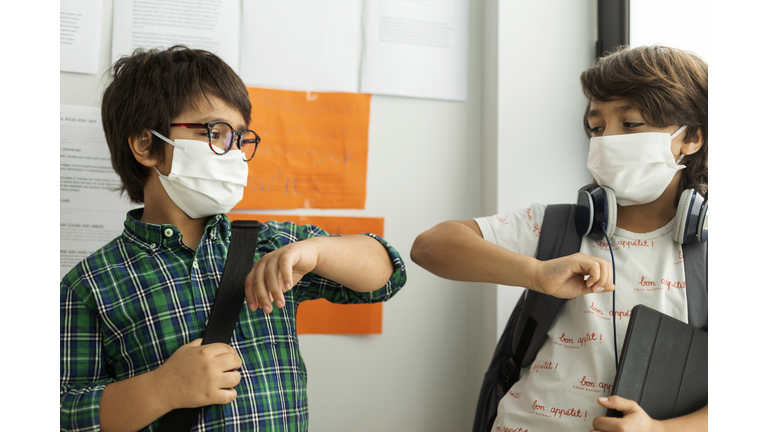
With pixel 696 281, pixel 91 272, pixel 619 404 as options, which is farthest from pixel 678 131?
pixel 91 272

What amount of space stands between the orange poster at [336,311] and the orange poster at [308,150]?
0.14 ft

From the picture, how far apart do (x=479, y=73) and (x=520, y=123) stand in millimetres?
244

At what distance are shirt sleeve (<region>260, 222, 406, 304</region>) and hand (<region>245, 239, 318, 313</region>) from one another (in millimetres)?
164

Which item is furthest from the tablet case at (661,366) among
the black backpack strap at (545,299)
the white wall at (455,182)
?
the white wall at (455,182)

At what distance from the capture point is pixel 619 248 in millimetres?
988

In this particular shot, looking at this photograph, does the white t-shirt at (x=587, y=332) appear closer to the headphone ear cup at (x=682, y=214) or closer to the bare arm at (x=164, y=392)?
the headphone ear cup at (x=682, y=214)

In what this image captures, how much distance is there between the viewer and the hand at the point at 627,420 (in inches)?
30.9

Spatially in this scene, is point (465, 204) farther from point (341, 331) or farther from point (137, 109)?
point (137, 109)

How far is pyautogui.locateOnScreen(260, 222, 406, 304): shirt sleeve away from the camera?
3.14 feet

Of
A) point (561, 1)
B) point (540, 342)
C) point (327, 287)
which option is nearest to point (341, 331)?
point (327, 287)

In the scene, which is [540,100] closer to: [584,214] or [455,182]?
[455,182]

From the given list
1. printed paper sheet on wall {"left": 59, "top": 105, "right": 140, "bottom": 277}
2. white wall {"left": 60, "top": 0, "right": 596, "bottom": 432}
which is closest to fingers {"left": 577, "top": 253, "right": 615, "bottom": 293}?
white wall {"left": 60, "top": 0, "right": 596, "bottom": 432}

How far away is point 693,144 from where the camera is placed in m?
0.98

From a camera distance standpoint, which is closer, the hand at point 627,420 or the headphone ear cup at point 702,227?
the hand at point 627,420
